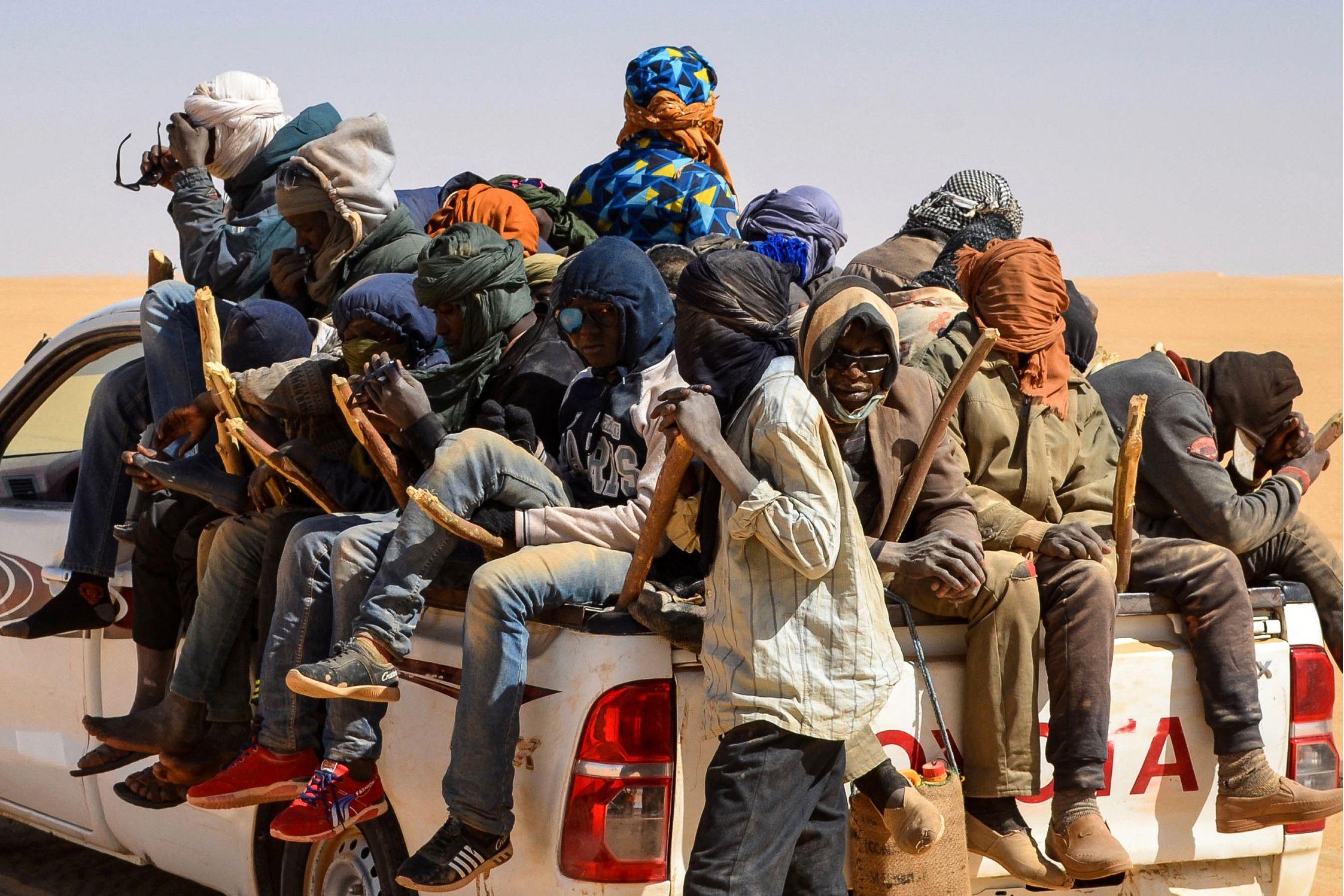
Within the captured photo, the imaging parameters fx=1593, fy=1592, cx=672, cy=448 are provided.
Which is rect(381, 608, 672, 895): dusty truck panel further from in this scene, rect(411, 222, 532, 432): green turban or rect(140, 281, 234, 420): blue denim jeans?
rect(140, 281, 234, 420): blue denim jeans

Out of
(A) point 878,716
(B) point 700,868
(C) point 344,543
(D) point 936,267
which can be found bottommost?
(B) point 700,868

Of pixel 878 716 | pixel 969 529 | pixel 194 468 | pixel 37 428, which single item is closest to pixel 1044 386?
pixel 969 529

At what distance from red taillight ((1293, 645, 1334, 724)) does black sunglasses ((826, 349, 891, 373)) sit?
1359 mm

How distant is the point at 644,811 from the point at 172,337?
8.25 ft

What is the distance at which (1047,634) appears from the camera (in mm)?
3770

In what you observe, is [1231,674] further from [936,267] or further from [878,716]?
[936,267]

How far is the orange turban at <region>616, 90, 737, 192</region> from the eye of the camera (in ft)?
22.1

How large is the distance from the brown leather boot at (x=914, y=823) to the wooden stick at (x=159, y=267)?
11.3ft

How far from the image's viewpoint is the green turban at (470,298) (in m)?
4.62

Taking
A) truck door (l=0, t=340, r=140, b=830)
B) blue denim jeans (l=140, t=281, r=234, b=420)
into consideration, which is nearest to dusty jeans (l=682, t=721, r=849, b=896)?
blue denim jeans (l=140, t=281, r=234, b=420)

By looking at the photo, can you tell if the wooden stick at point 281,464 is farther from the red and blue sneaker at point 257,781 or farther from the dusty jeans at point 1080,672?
the dusty jeans at point 1080,672

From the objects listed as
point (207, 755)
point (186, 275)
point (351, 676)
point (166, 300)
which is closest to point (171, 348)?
point (166, 300)

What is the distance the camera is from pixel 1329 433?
4.77 meters

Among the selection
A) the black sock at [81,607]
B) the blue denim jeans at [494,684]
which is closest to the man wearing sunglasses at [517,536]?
the blue denim jeans at [494,684]
